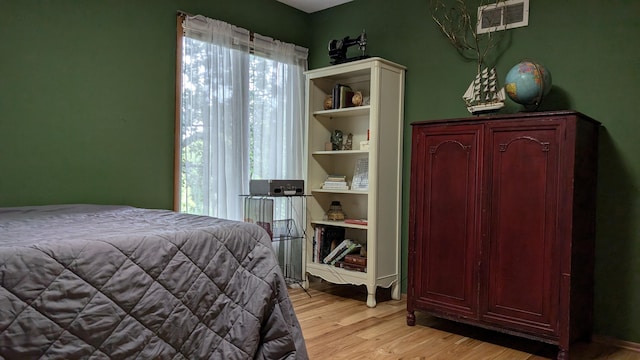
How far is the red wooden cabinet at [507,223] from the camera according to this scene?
2.41 meters

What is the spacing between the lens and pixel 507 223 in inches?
103

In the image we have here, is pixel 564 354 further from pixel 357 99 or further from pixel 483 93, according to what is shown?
pixel 357 99

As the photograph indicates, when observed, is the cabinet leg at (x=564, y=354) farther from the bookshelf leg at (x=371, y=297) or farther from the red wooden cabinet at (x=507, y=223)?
the bookshelf leg at (x=371, y=297)

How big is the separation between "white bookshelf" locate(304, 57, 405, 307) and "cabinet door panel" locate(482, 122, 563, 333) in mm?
942

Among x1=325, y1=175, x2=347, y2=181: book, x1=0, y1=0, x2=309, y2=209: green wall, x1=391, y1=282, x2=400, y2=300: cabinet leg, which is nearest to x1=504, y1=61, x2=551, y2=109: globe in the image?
x1=325, y1=175, x2=347, y2=181: book

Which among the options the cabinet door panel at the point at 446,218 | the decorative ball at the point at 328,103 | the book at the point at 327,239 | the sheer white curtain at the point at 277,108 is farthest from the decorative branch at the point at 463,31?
the book at the point at 327,239

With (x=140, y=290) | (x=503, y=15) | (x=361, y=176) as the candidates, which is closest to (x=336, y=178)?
(x=361, y=176)

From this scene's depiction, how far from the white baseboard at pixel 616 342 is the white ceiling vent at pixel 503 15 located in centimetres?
204

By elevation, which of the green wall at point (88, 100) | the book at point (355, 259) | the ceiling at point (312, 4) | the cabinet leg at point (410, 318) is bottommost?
the cabinet leg at point (410, 318)

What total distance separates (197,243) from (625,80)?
2589mm

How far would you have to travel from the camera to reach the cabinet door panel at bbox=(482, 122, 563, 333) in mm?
2439

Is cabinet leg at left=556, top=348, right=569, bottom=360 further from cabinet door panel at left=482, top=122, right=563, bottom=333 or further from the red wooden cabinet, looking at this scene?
cabinet door panel at left=482, top=122, right=563, bottom=333

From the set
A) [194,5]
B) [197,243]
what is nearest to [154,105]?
[194,5]

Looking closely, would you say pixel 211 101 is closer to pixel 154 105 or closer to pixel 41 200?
pixel 154 105
